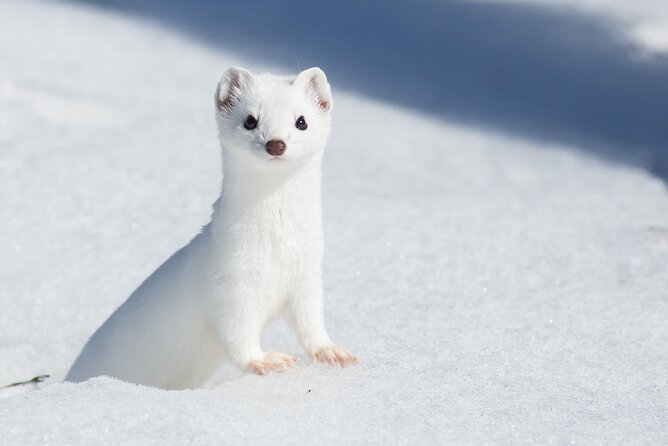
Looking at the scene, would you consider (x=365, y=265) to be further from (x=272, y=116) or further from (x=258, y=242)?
(x=272, y=116)

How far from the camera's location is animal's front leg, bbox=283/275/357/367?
2.77 metres

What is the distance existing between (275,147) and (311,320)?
0.57 m

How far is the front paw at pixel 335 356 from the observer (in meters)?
2.73

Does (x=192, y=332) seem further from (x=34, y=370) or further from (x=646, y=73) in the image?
(x=646, y=73)

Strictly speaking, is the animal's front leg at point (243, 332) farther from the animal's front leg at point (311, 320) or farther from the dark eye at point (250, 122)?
the dark eye at point (250, 122)

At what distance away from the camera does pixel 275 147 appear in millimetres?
2527

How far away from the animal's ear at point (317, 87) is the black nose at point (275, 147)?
0.29 metres

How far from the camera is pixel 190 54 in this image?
22.0 feet

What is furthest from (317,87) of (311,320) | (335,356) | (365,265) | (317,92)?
(365,265)

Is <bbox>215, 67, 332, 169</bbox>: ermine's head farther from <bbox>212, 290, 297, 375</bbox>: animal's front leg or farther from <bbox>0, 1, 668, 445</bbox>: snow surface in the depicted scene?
<bbox>0, 1, 668, 445</bbox>: snow surface

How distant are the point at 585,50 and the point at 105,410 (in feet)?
14.8

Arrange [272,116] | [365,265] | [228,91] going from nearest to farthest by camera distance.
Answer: [272,116] → [228,91] → [365,265]

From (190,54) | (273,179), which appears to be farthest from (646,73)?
(273,179)

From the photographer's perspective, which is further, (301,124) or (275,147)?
(301,124)
